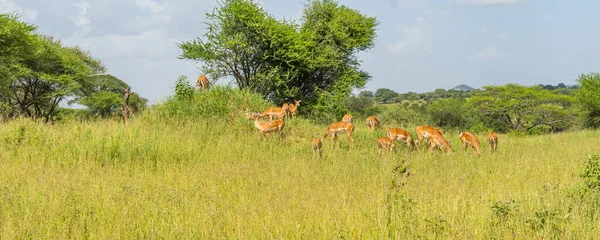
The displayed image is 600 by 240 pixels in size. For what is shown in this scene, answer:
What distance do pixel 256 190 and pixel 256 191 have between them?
9cm

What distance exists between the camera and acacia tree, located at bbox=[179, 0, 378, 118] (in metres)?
21.7

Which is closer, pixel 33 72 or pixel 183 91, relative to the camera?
pixel 183 91

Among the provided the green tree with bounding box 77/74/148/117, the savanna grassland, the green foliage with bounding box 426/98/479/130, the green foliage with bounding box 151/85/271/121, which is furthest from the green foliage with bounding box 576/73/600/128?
the green tree with bounding box 77/74/148/117

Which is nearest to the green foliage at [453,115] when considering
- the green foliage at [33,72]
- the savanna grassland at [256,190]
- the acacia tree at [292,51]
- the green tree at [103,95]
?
the acacia tree at [292,51]

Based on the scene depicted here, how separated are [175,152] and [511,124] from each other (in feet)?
164

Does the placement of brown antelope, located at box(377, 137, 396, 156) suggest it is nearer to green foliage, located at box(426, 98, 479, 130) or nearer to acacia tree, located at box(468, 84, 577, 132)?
acacia tree, located at box(468, 84, 577, 132)

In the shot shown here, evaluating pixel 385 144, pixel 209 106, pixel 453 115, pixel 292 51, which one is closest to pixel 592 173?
pixel 385 144

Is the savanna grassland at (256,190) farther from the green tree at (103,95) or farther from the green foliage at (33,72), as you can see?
the green tree at (103,95)

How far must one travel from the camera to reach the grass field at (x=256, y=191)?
4.48 meters

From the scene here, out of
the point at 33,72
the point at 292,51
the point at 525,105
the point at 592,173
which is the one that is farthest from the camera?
the point at 525,105

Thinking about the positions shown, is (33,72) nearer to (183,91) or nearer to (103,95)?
(103,95)

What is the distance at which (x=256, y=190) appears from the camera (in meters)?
6.48

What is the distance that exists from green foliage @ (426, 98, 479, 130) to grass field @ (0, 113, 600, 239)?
42.8 meters

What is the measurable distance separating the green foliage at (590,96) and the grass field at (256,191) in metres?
26.9
